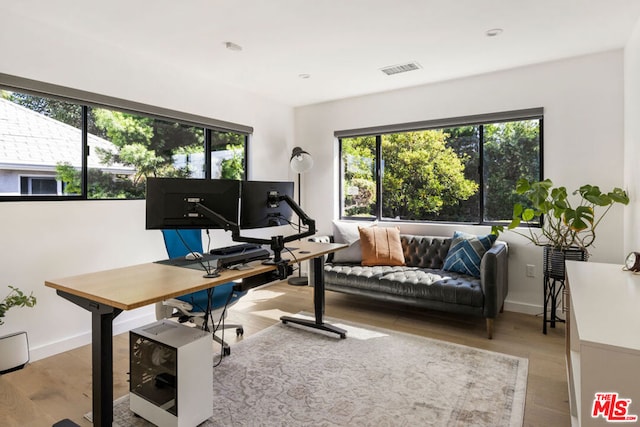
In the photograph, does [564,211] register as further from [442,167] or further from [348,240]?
[348,240]

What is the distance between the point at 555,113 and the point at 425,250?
1.81 m

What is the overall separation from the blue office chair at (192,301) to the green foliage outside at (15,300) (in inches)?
33.0

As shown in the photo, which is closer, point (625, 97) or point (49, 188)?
point (49, 188)

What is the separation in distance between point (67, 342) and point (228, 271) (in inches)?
69.9

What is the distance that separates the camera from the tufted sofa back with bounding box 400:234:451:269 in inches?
150

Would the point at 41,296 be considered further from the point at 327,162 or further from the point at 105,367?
the point at 327,162

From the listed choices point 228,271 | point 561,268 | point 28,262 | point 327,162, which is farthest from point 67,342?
point 561,268

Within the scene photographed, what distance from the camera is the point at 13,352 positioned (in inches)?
95.3

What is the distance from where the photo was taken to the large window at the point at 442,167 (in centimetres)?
373

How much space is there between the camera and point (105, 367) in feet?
5.36

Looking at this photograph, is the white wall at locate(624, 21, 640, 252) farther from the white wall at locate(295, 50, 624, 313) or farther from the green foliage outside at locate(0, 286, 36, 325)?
the green foliage outside at locate(0, 286, 36, 325)

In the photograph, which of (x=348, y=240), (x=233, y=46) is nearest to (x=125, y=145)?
(x=233, y=46)

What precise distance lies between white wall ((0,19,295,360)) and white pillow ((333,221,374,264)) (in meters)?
1.88

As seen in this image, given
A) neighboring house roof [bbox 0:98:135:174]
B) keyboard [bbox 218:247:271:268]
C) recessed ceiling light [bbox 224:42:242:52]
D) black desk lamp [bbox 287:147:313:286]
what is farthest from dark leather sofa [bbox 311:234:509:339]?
neighboring house roof [bbox 0:98:135:174]
